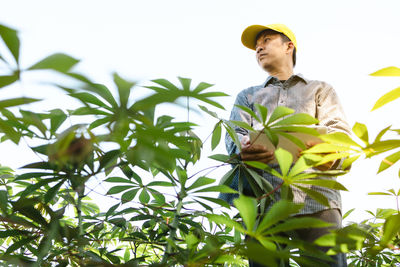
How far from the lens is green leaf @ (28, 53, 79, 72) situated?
1.46ft

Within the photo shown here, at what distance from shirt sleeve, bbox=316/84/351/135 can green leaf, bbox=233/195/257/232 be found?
0.88 meters

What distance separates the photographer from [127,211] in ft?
3.69

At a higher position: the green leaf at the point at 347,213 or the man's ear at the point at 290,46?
the man's ear at the point at 290,46

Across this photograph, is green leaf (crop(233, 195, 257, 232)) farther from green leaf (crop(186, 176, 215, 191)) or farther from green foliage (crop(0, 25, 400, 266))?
green leaf (crop(186, 176, 215, 191))

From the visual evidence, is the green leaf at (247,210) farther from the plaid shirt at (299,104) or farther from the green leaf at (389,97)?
the plaid shirt at (299,104)

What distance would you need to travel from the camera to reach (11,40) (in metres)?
0.54

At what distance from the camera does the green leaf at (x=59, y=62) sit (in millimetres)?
445

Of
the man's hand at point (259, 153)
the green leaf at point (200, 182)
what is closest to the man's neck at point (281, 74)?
the man's hand at point (259, 153)

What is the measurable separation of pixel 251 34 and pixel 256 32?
0.03m

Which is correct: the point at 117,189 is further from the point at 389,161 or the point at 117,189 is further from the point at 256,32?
the point at 256,32

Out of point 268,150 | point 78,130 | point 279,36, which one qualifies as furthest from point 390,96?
point 279,36

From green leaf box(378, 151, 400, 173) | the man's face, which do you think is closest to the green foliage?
green leaf box(378, 151, 400, 173)

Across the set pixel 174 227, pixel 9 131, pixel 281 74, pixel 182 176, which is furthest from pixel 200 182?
pixel 281 74

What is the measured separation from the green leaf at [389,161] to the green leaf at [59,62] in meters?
0.66
